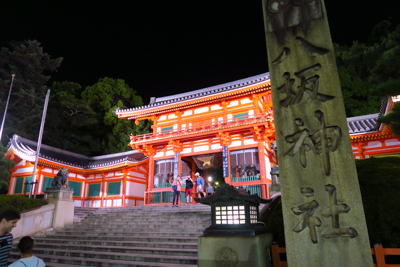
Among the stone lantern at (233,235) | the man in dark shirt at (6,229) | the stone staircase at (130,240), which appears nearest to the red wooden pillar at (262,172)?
the stone staircase at (130,240)

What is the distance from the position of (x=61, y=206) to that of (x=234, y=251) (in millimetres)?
8268

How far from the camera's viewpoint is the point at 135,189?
19125 mm

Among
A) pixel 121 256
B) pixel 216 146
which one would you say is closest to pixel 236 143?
pixel 216 146

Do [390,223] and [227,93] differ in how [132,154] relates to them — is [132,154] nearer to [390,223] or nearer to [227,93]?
Answer: [227,93]

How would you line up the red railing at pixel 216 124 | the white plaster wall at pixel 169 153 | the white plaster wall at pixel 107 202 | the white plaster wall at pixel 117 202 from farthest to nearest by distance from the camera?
the white plaster wall at pixel 107 202, the white plaster wall at pixel 117 202, the white plaster wall at pixel 169 153, the red railing at pixel 216 124

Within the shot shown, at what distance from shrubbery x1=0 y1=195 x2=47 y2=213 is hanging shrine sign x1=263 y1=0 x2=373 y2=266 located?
943 cm

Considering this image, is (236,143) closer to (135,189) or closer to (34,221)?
(135,189)

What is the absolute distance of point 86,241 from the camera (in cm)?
775

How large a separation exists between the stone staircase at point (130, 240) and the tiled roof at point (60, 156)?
8.21 metres

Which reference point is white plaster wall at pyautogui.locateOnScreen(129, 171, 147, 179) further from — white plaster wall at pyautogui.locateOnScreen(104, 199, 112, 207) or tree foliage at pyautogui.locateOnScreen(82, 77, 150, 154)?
tree foliage at pyautogui.locateOnScreen(82, 77, 150, 154)

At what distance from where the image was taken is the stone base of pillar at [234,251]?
4.18 metres

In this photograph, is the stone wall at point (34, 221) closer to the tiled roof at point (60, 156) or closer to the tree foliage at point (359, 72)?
the tiled roof at point (60, 156)

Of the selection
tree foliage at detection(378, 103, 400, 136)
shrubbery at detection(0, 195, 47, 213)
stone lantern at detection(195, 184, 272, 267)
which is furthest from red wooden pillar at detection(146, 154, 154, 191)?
tree foliage at detection(378, 103, 400, 136)

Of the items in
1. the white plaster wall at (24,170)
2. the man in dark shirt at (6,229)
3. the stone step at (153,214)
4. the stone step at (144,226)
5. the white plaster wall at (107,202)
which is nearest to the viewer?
the man in dark shirt at (6,229)
